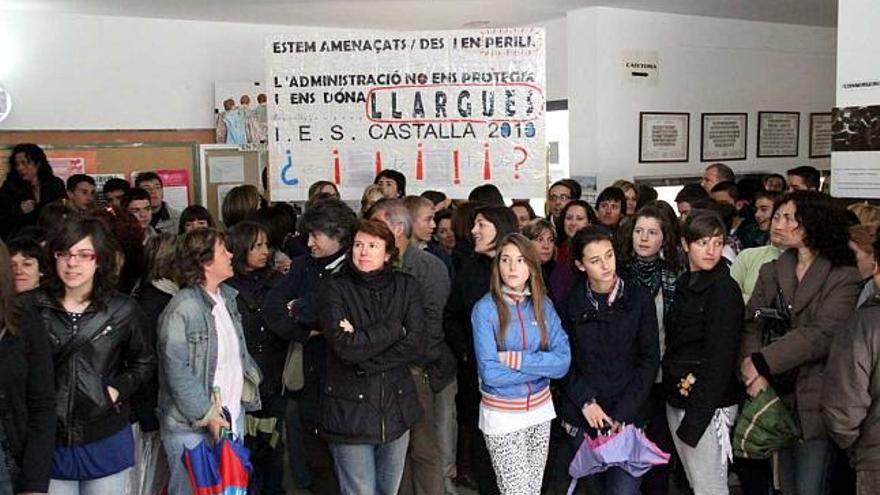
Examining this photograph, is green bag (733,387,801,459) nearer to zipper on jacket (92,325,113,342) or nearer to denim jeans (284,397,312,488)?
denim jeans (284,397,312,488)

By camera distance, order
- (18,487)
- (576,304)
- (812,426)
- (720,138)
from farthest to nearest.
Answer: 1. (720,138)
2. (576,304)
3. (812,426)
4. (18,487)

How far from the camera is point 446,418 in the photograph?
443 cm

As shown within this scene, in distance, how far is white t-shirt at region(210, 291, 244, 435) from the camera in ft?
12.0

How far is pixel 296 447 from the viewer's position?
188 inches

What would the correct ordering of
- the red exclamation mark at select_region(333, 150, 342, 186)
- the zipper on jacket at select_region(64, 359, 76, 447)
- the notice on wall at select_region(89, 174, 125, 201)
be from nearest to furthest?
the zipper on jacket at select_region(64, 359, 76, 447) < the red exclamation mark at select_region(333, 150, 342, 186) < the notice on wall at select_region(89, 174, 125, 201)

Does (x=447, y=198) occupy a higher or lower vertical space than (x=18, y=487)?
higher

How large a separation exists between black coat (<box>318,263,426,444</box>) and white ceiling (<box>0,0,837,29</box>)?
14.5 feet

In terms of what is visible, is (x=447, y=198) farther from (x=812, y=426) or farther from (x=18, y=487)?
(x=18, y=487)

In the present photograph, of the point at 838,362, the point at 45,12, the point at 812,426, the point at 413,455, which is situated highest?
the point at 45,12

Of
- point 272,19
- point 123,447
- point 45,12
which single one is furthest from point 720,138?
point 123,447

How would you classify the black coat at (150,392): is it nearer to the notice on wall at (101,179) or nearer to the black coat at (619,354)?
the black coat at (619,354)

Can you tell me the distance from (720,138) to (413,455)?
6.07 meters

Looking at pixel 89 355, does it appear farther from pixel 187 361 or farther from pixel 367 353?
pixel 367 353

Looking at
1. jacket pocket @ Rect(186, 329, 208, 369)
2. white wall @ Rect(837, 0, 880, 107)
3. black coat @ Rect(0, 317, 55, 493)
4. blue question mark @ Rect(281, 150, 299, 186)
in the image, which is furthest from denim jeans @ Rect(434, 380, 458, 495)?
white wall @ Rect(837, 0, 880, 107)
